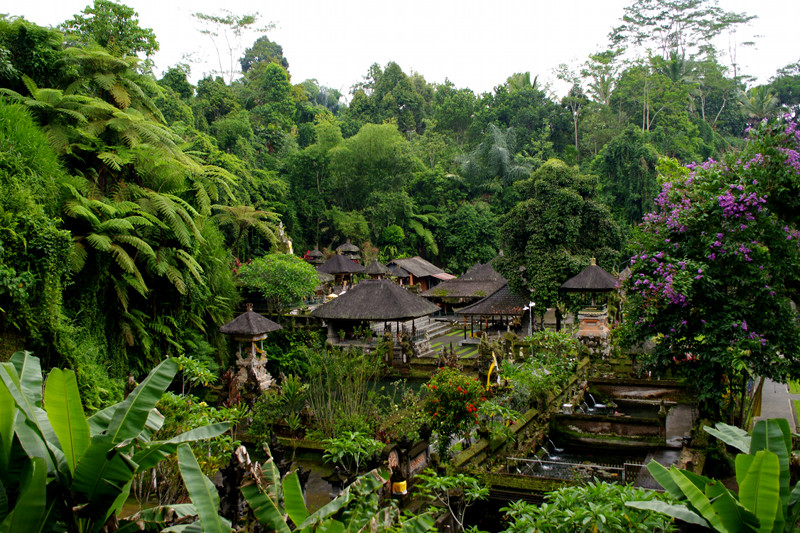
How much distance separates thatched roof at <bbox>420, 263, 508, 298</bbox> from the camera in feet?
90.5

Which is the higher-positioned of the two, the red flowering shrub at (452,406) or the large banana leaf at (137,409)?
the large banana leaf at (137,409)

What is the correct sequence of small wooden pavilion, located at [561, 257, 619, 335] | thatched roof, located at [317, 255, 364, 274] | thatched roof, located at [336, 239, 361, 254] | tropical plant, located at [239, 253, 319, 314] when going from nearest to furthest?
small wooden pavilion, located at [561, 257, 619, 335], tropical plant, located at [239, 253, 319, 314], thatched roof, located at [317, 255, 364, 274], thatched roof, located at [336, 239, 361, 254]

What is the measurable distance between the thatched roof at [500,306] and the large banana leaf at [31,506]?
19.6 meters

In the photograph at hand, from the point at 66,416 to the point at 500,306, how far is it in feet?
65.6

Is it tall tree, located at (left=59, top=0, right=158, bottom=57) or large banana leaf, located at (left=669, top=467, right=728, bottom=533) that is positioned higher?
tall tree, located at (left=59, top=0, right=158, bottom=57)

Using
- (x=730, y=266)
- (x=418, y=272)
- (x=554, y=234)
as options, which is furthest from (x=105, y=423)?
(x=418, y=272)

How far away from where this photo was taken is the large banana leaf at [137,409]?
328 cm

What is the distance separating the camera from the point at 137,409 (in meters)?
3.40

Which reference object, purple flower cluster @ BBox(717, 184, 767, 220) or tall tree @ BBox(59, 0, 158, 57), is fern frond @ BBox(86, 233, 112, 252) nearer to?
tall tree @ BBox(59, 0, 158, 57)

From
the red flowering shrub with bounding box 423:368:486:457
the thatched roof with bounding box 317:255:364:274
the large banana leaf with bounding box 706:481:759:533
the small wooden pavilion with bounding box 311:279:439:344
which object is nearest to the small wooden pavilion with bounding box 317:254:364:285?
the thatched roof with bounding box 317:255:364:274

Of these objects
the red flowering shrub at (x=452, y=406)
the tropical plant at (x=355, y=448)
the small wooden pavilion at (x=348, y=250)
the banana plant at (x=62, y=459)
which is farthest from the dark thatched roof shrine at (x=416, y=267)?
the banana plant at (x=62, y=459)

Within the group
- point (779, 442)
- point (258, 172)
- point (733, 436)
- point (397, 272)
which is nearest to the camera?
point (779, 442)

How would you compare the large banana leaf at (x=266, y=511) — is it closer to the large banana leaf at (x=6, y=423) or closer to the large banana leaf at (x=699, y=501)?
the large banana leaf at (x=6, y=423)

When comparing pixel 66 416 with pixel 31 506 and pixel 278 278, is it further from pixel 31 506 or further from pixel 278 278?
pixel 278 278
